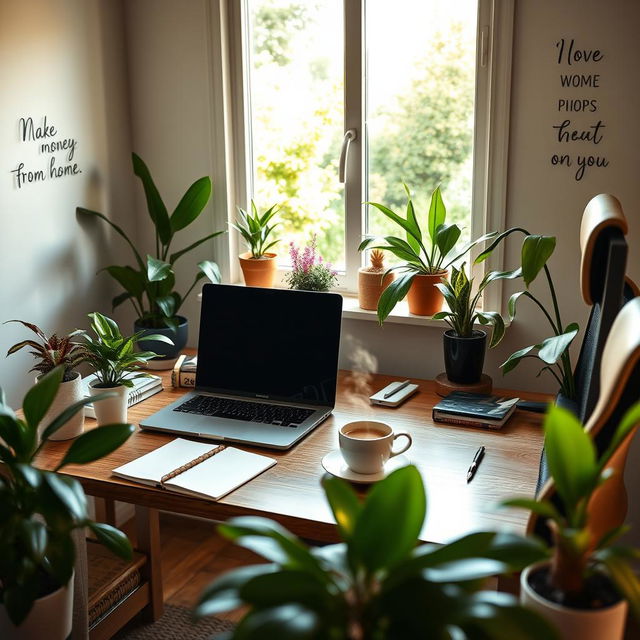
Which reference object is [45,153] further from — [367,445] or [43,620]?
[43,620]

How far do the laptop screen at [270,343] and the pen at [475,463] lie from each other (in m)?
0.42

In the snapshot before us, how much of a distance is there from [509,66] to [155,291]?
1.24 metres

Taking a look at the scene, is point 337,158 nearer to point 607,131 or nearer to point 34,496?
point 607,131

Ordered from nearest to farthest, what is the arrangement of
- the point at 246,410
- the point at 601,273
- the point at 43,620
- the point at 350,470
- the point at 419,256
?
the point at 43,620 → the point at 601,273 → the point at 350,470 → the point at 246,410 → the point at 419,256

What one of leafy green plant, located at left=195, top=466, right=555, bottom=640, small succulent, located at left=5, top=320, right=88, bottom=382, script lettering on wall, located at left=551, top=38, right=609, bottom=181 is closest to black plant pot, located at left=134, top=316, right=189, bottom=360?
small succulent, located at left=5, top=320, right=88, bottom=382

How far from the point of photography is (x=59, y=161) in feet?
8.32

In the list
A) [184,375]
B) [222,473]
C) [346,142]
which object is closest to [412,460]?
[222,473]

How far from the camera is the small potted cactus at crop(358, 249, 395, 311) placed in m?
2.56

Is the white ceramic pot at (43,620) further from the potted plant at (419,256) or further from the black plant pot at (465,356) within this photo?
the black plant pot at (465,356)

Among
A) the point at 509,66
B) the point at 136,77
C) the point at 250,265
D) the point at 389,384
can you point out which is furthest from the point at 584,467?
the point at 136,77

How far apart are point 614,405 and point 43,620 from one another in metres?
0.95

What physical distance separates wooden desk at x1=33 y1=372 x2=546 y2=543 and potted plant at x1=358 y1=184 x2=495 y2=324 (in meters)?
0.32

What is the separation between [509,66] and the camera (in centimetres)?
230

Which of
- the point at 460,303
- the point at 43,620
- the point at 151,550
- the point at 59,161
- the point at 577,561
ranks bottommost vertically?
the point at 151,550
